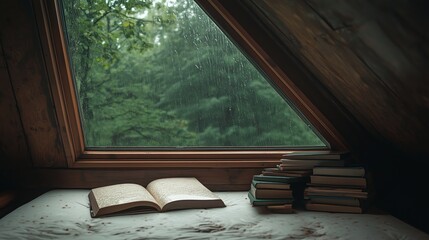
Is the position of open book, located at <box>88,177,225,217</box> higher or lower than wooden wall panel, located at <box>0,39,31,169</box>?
lower

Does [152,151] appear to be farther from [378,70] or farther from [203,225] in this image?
[378,70]

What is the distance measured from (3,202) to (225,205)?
106 cm

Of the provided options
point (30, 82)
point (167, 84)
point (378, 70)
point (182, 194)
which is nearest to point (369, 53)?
point (378, 70)

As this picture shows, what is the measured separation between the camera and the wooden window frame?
→ 217 centimetres

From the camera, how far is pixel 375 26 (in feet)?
3.84

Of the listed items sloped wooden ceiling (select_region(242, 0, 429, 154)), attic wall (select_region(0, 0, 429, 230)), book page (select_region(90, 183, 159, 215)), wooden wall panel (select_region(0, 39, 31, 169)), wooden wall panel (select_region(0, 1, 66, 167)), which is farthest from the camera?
wooden wall panel (select_region(0, 39, 31, 169))

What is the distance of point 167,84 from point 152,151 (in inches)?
14.3

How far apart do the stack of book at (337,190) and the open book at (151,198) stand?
1.25 feet

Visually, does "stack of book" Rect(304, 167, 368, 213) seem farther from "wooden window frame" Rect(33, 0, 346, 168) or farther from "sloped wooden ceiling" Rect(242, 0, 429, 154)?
"wooden window frame" Rect(33, 0, 346, 168)

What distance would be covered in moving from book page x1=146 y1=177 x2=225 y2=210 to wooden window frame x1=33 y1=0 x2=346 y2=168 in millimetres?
218

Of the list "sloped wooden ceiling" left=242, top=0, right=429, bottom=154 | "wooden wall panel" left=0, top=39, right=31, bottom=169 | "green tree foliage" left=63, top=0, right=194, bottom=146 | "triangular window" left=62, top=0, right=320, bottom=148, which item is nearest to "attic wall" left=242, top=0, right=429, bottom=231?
"sloped wooden ceiling" left=242, top=0, right=429, bottom=154

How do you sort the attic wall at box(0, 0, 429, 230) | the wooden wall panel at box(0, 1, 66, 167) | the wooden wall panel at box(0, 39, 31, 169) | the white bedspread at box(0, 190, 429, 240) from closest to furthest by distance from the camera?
the attic wall at box(0, 0, 429, 230) < the white bedspread at box(0, 190, 429, 240) < the wooden wall panel at box(0, 1, 66, 167) < the wooden wall panel at box(0, 39, 31, 169)

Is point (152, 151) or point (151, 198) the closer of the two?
point (151, 198)

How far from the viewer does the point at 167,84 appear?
2494 mm
